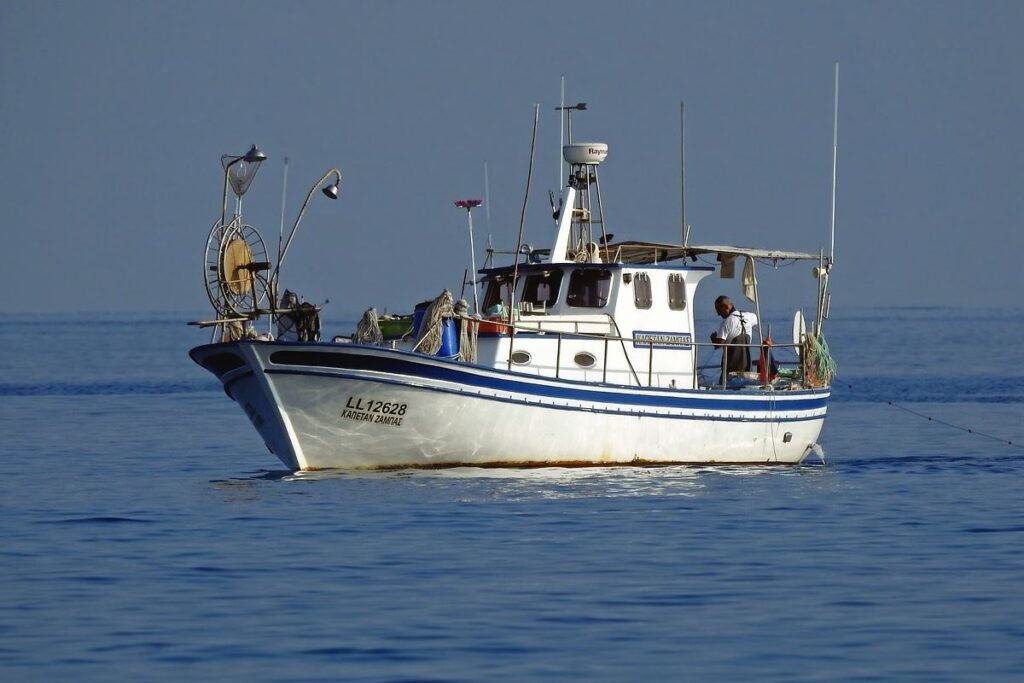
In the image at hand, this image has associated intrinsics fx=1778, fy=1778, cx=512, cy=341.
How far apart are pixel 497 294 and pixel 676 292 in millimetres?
2826

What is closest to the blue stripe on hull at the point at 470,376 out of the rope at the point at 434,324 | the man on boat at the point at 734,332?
the rope at the point at 434,324

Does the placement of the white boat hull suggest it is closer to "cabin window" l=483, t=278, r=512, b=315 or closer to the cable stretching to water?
"cabin window" l=483, t=278, r=512, b=315

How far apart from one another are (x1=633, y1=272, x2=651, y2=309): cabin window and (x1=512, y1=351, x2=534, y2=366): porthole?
248 centimetres

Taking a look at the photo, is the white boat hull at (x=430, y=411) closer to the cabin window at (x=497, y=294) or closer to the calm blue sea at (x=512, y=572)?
the calm blue sea at (x=512, y=572)

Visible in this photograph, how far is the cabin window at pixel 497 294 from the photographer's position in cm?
2781

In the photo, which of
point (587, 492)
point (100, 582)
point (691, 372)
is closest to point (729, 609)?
point (100, 582)

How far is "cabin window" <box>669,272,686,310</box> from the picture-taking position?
27.6 metres

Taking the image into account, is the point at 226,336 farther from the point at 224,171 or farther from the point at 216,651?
the point at 216,651

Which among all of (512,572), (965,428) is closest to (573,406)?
(512,572)

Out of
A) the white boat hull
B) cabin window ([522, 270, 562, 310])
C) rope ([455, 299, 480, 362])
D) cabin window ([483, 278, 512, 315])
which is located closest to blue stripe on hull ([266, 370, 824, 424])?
the white boat hull

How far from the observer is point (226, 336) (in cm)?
2470

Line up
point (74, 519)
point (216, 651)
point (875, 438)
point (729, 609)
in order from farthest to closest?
point (875, 438)
point (74, 519)
point (729, 609)
point (216, 651)

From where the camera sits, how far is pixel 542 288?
89.6 ft

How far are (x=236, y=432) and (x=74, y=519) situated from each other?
16.9 meters
